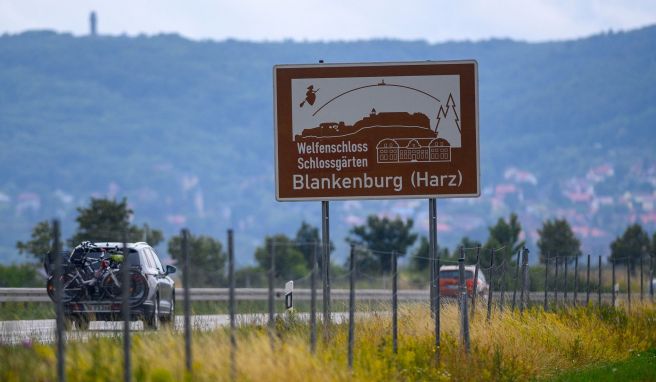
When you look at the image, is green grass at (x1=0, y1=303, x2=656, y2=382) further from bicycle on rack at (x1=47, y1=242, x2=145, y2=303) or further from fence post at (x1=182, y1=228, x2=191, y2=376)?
bicycle on rack at (x1=47, y1=242, x2=145, y2=303)

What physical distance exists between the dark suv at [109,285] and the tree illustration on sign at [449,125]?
5290 mm

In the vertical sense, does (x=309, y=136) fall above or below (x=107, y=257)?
above

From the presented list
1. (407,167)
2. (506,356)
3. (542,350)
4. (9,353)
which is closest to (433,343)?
(506,356)

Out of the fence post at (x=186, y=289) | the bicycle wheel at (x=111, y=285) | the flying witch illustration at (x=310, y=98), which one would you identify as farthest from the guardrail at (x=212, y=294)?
the fence post at (x=186, y=289)

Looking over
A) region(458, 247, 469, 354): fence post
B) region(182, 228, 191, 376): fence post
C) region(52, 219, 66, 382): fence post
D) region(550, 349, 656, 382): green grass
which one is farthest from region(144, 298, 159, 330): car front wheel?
region(52, 219, 66, 382): fence post

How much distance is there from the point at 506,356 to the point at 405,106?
513 centimetres

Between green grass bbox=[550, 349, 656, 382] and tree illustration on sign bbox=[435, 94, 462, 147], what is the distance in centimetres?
430

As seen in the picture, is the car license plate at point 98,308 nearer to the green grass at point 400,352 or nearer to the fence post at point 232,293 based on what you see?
the green grass at point 400,352

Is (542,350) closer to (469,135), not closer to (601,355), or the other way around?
(601,355)

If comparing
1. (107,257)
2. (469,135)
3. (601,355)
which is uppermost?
(469,135)

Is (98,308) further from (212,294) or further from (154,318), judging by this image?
(212,294)

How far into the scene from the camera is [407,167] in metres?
23.2

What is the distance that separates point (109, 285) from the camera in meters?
20.7

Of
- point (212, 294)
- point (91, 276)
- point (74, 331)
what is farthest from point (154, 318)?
point (212, 294)
